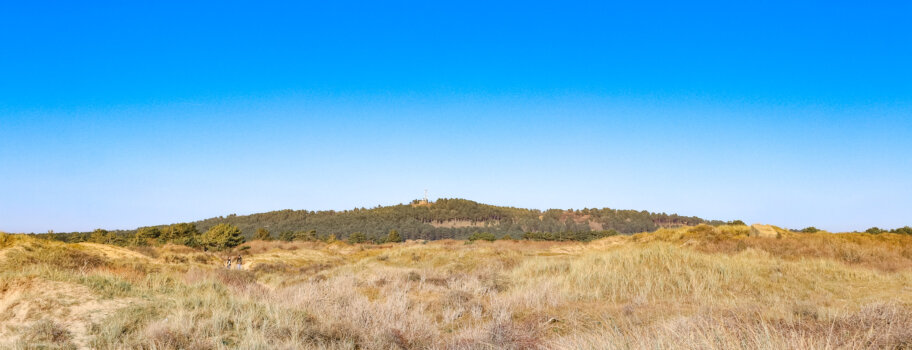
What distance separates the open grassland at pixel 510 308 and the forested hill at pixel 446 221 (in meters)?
69.5

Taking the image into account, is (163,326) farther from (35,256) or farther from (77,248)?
(77,248)

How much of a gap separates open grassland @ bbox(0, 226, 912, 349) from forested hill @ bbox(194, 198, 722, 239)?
2738 inches

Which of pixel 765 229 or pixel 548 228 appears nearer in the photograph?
pixel 765 229

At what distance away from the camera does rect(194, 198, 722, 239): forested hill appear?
92.9m

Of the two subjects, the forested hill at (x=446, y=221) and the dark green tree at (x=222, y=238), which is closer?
the dark green tree at (x=222, y=238)

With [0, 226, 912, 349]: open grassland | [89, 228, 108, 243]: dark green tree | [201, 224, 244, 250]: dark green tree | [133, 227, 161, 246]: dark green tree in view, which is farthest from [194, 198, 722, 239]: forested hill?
[0, 226, 912, 349]: open grassland

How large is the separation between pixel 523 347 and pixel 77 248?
26.9m

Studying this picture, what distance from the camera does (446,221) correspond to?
11700cm

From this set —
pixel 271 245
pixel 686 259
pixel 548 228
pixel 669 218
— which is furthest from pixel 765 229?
pixel 669 218

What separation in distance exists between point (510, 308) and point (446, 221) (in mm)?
108050

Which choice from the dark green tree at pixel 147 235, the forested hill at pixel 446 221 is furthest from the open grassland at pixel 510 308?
the forested hill at pixel 446 221

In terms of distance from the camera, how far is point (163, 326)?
20.8ft

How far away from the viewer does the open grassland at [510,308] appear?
18.1 feet

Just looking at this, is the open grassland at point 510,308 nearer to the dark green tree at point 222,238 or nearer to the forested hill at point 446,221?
the dark green tree at point 222,238
